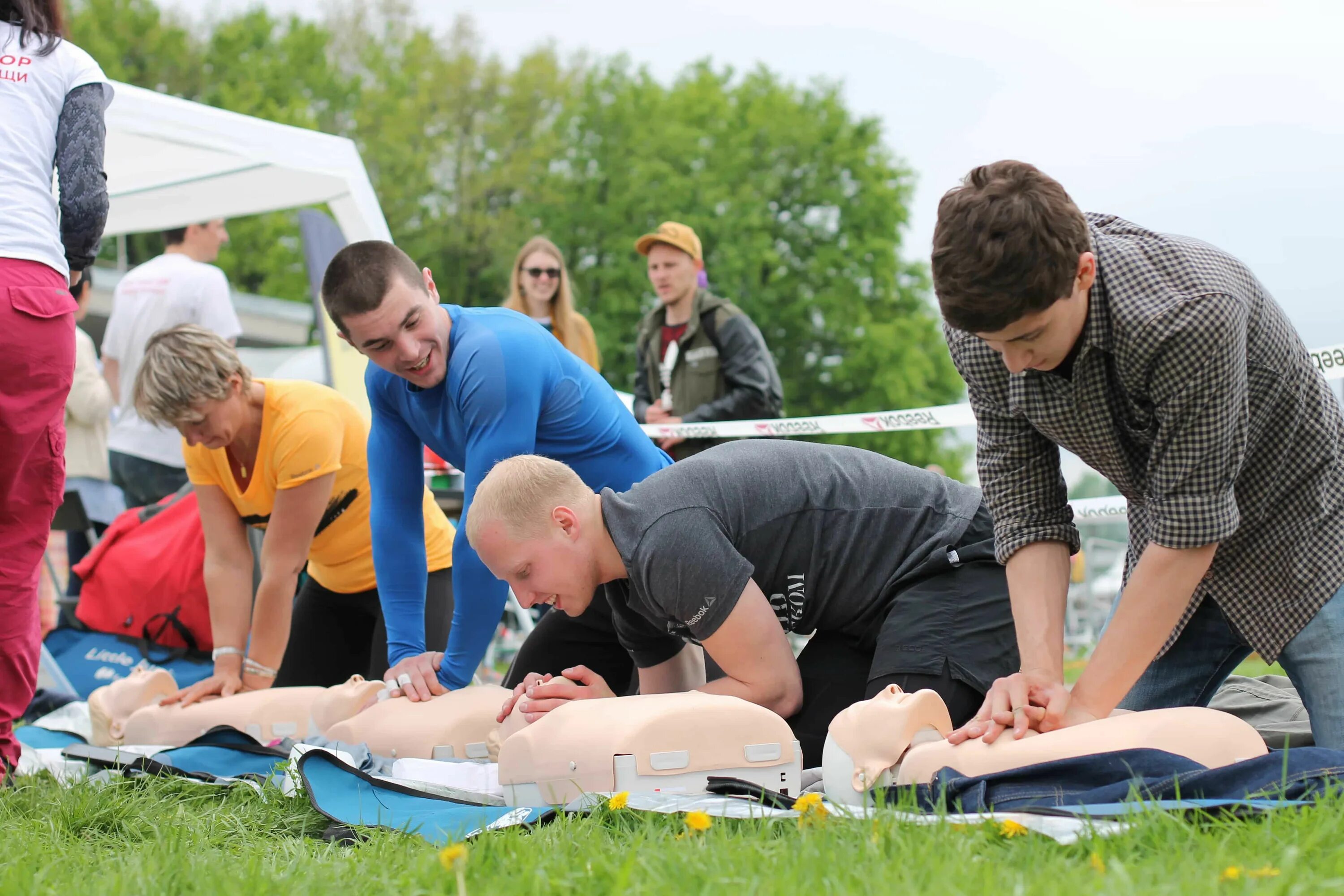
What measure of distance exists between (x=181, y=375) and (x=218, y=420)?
0.16 metres

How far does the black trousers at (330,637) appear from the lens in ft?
12.7

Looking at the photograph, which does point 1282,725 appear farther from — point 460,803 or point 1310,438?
point 460,803

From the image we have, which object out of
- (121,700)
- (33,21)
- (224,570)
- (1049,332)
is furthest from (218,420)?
(1049,332)

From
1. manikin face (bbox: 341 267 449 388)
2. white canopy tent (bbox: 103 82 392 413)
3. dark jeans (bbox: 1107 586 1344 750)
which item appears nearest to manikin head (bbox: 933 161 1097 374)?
dark jeans (bbox: 1107 586 1344 750)

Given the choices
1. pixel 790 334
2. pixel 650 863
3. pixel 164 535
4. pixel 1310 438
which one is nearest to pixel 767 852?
pixel 650 863

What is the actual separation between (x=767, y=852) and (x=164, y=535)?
11.9 feet

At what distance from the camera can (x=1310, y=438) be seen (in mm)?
2131

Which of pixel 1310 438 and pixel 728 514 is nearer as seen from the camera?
pixel 1310 438

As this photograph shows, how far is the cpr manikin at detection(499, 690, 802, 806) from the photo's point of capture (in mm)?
2225

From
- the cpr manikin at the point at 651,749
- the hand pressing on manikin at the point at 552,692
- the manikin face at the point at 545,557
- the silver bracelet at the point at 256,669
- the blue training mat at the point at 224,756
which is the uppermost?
the manikin face at the point at 545,557

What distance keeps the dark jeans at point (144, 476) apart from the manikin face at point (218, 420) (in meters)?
2.02

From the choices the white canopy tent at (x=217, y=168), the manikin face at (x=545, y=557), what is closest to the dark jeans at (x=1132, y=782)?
the manikin face at (x=545, y=557)

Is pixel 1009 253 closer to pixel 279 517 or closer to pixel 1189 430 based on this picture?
pixel 1189 430

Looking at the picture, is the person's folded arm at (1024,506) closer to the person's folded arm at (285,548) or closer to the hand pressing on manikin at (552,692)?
the hand pressing on manikin at (552,692)
